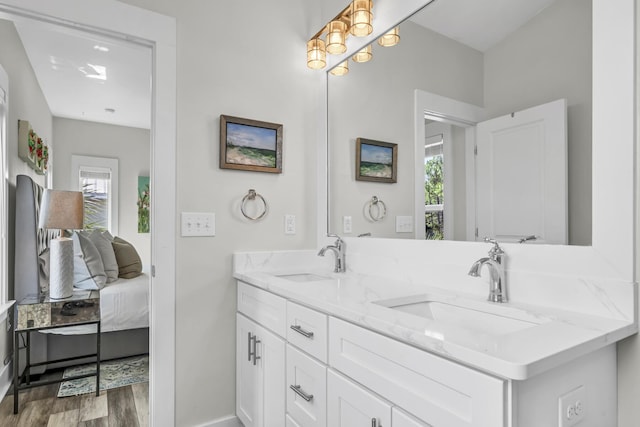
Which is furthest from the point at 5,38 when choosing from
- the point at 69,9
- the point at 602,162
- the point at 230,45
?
the point at 602,162

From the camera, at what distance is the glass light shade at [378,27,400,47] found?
1.76 m

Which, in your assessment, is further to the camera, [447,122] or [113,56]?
[113,56]

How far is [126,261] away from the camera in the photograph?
3.49 meters

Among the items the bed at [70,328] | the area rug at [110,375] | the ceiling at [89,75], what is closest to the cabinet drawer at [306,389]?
the ceiling at [89,75]

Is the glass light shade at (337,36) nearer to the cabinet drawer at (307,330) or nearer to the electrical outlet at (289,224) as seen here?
the electrical outlet at (289,224)

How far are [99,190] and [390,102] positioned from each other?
4612 mm

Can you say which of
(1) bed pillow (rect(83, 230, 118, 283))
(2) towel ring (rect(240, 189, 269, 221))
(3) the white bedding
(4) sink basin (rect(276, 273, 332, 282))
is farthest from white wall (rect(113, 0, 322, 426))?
(1) bed pillow (rect(83, 230, 118, 283))

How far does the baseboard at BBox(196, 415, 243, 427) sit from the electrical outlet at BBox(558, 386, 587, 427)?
62.1 inches

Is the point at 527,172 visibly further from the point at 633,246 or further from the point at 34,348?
the point at 34,348

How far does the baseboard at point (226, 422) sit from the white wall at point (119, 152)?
344 cm

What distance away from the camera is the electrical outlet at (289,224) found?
212 centimetres

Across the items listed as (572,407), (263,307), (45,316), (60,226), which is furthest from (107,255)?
(572,407)

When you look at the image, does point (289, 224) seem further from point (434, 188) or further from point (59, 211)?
point (59, 211)

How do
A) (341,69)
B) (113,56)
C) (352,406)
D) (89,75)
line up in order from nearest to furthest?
(352,406), (341,69), (113,56), (89,75)
